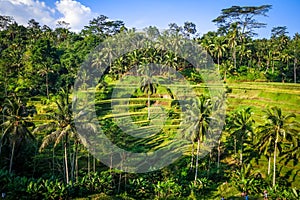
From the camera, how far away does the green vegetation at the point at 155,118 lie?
26219mm

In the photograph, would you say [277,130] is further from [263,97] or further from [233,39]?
[233,39]

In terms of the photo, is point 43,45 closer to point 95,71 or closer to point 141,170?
point 95,71

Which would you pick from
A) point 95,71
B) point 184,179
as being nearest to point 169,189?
point 184,179

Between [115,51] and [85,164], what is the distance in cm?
3398

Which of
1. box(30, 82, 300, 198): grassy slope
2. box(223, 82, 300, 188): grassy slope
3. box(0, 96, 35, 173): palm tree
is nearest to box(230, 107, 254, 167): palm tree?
box(223, 82, 300, 188): grassy slope

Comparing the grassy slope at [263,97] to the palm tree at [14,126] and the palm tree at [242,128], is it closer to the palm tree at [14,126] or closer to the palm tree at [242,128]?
the palm tree at [242,128]

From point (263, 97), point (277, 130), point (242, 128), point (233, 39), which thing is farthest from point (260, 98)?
point (233, 39)

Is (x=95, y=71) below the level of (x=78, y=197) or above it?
above

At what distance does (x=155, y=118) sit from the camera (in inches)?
1720

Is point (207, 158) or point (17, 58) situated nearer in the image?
point (207, 158)

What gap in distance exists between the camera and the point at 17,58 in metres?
60.0

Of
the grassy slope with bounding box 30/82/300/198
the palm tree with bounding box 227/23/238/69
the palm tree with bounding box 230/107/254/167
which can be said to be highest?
the palm tree with bounding box 227/23/238/69

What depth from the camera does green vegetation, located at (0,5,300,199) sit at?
86.0ft

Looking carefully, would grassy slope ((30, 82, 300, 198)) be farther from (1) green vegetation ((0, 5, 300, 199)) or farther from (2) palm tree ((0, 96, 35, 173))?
(2) palm tree ((0, 96, 35, 173))
